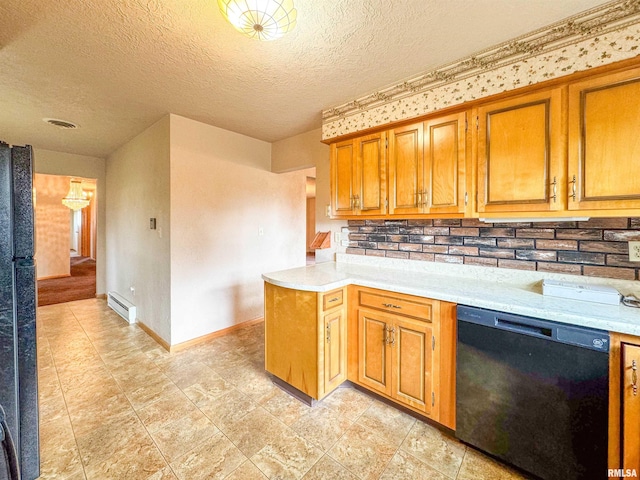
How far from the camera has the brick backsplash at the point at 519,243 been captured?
153 centimetres

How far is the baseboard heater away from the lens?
11.5 ft

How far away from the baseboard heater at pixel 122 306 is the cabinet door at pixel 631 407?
14.4 feet

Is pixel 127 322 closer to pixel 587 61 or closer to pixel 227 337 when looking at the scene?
pixel 227 337

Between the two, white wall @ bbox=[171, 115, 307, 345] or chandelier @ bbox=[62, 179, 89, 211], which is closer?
white wall @ bbox=[171, 115, 307, 345]

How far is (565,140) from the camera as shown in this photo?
147cm

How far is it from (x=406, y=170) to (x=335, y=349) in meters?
1.43

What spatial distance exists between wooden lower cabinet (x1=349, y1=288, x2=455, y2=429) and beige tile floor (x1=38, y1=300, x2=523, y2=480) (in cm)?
20

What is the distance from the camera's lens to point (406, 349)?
1758 mm

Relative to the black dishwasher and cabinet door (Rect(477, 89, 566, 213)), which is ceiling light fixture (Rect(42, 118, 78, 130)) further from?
the black dishwasher

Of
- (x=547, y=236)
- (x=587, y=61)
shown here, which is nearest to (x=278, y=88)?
(x=587, y=61)

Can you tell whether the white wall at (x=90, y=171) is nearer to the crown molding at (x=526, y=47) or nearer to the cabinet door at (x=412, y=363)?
the crown molding at (x=526, y=47)

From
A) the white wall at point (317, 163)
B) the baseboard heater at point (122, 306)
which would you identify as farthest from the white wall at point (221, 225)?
the baseboard heater at point (122, 306)

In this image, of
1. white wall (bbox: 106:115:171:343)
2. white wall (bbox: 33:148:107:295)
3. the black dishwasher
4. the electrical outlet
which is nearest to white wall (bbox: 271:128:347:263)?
white wall (bbox: 106:115:171:343)
